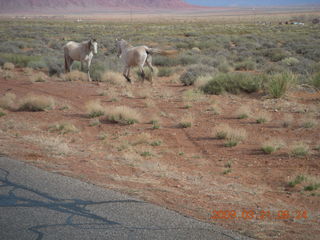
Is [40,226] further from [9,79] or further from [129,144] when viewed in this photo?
[9,79]

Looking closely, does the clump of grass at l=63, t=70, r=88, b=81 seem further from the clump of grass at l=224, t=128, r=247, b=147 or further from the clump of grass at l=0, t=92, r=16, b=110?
the clump of grass at l=224, t=128, r=247, b=147

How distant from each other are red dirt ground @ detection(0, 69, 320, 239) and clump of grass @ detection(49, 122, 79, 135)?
239 mm

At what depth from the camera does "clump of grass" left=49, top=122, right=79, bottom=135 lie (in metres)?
11.1

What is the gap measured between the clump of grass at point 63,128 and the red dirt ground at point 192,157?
0.78 feet

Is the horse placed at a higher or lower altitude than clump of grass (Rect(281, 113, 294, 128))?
higher

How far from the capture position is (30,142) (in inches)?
386

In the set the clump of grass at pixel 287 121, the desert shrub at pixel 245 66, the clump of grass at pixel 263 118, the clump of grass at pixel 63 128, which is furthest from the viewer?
the desert shrub at pixel 245 66

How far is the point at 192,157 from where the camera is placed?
356 inches

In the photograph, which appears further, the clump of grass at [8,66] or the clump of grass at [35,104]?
the clump of grass at [8,66]

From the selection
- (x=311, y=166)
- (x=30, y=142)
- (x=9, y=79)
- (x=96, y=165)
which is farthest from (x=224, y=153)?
(x=9, y=79)

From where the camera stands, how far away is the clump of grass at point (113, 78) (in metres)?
18.6

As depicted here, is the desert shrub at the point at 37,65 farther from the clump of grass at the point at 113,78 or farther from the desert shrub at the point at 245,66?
the desert shrub at the point at 245,66

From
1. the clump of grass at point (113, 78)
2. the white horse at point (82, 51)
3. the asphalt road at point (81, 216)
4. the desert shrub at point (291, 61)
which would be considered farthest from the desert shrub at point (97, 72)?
the asphalt road at point (81, 216)
